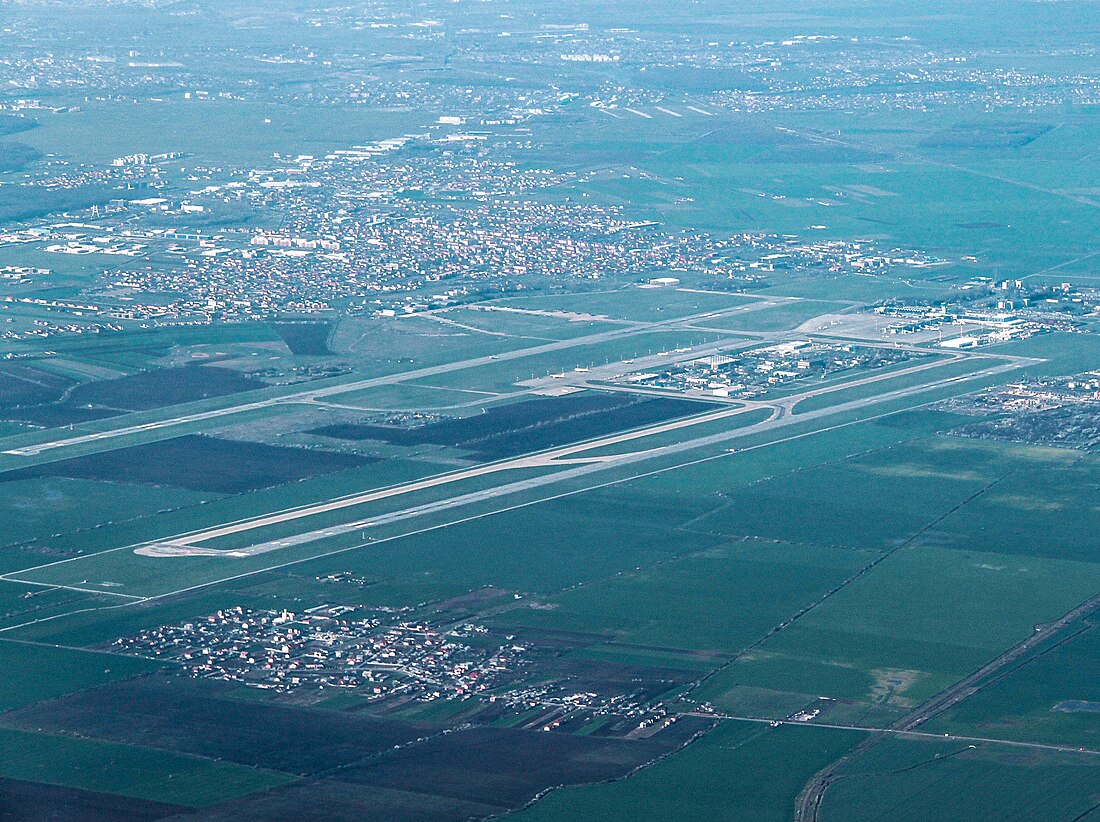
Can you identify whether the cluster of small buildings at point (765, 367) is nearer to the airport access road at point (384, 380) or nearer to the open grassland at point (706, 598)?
the airport access road at point (384, 380)

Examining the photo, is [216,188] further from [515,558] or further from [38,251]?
A: [515,558]

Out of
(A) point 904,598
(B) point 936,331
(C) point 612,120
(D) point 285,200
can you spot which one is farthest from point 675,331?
(C) point 612,120

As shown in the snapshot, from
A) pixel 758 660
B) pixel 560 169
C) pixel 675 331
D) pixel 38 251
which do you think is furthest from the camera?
pixel 560 169

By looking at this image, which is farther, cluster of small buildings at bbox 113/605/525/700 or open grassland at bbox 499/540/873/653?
open grassland at bbox 499/540/873/653

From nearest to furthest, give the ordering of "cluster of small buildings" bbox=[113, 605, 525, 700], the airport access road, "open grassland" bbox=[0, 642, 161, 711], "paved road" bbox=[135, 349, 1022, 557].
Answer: "open grassland" bbox=[0, 642, 161, 711]
"cluster of small buildings" bbox=[113, 605, 525, 700]
"paved road" bbox=[135, 349, 1022, 557]
the airport access road

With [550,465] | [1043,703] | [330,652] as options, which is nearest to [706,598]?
[330,652]

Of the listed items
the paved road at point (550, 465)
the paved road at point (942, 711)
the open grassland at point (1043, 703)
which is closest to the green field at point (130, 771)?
the paved road at point (942, 711)

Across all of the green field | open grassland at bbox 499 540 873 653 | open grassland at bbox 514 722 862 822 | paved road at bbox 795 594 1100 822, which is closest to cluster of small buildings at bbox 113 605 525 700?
open grassland at bbox 499 540 873 653

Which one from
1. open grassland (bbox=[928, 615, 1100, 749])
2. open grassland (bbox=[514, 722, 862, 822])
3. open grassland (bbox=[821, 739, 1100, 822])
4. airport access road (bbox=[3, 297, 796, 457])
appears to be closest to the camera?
open grassland (bbox=[821, 739, 1100, 822])

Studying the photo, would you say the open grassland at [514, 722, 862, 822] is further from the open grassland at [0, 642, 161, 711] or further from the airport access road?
the airport access road

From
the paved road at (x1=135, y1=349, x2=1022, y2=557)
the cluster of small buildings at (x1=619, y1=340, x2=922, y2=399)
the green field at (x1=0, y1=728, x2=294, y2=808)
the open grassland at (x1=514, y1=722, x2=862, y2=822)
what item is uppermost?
the green field at (x1=0, y1=728, x2=294, y2=808)

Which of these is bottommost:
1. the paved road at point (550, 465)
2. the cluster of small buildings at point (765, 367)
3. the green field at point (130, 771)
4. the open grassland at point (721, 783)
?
the cluster of small buildings at point (765, 367)
